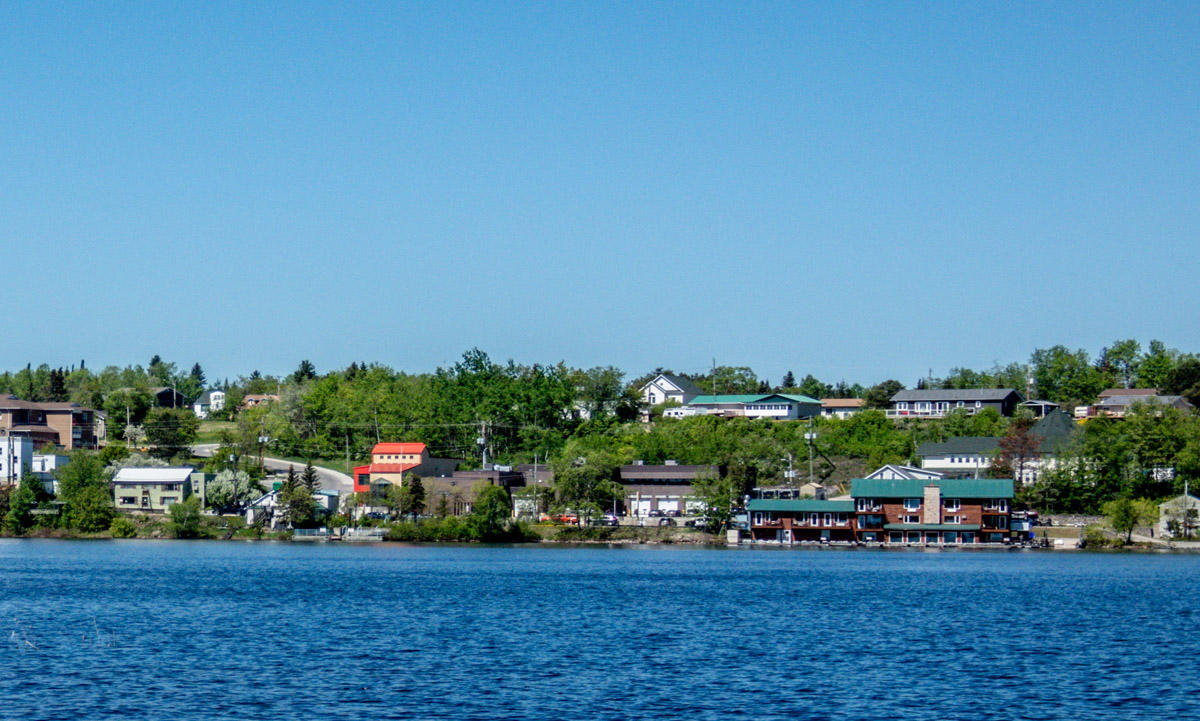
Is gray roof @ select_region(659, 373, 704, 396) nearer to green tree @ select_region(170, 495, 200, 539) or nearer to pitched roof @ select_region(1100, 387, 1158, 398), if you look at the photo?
pitched roof @ select_region(1100, 387, 1158, 398)

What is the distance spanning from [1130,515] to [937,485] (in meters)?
13.9

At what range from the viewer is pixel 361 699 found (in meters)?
29.3

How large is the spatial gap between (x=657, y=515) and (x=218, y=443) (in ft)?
197

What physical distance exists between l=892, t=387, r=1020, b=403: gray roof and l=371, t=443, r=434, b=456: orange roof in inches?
2439

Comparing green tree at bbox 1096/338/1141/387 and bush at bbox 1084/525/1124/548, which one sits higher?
green tree at bbox 1096/338/1141/387

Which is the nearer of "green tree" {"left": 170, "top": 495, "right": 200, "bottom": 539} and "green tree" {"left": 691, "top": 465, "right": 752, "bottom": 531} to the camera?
"green tree" {"left": 691, "top": 465, "right": 752, "bottom": 531}

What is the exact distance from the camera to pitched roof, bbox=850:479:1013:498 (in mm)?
98375

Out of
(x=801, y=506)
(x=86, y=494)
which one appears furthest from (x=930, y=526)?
(x=86, y=494)

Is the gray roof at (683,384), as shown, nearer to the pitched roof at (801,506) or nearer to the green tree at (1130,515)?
the pitched roof at (801,506)

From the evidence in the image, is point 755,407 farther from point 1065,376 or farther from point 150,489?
point 150,489

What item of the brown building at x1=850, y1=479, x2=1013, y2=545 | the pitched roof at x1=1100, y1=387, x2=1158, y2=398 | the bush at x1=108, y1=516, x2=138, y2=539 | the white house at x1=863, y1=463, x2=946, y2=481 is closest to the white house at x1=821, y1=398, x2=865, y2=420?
the pitched roof at x1=1100, y1=387, x2=1158, y2=398

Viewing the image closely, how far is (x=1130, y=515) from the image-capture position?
9600cm

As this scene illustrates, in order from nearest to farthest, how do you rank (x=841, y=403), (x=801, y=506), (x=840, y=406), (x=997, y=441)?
(x=801, y=506)
(x=997, y=441)
(x=840, y=406)
(x=841, y=403)

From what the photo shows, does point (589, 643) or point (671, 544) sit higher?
point (589, 643)
